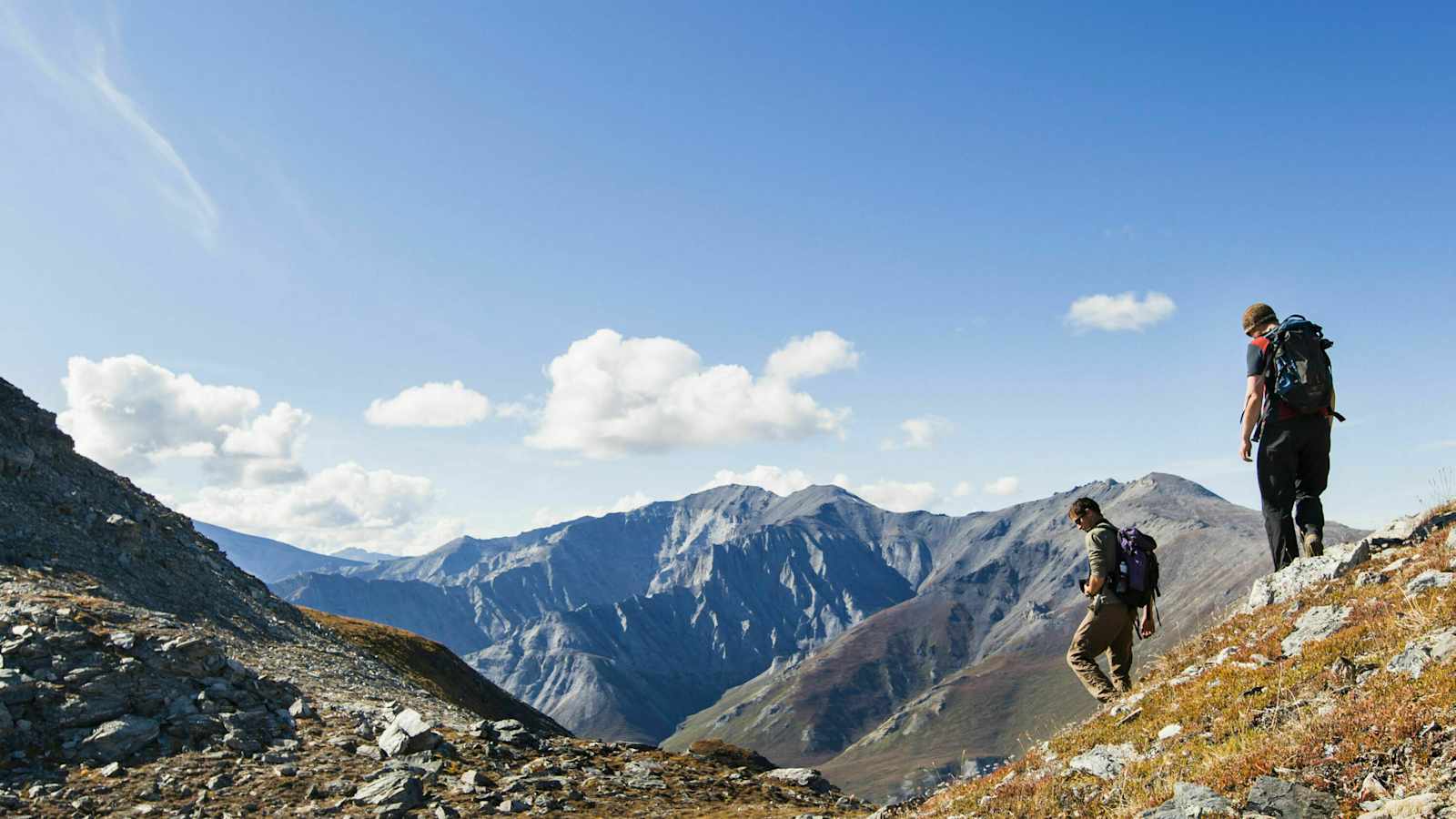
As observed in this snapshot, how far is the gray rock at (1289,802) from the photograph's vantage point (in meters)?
6.98

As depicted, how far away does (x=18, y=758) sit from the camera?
14945mm

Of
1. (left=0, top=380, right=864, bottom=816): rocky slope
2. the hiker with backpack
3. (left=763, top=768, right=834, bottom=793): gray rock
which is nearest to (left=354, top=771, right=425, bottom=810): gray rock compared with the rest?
(left=0, top=380, right=864, bottom=816): rocky slope

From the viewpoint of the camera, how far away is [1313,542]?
15219 mm

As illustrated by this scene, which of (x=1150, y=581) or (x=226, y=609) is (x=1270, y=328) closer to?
(x=1150, y=581)

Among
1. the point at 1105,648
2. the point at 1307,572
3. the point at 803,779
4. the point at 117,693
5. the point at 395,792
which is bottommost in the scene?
the point at 803,779

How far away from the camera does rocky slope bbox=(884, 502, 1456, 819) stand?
23.7 ft

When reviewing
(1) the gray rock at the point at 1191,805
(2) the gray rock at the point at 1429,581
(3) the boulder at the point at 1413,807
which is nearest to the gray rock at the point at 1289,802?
(1) the gray rock at the point at 1191,805

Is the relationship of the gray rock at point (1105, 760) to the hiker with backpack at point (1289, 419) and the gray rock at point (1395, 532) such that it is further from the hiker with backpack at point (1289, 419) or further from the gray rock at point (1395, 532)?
the gray rock at point (1395, 532)

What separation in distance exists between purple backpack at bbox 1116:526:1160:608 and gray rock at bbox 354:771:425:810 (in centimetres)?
1323

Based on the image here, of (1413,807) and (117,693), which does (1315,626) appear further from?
(117,693)

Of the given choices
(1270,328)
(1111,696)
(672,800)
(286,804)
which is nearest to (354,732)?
(286,804)

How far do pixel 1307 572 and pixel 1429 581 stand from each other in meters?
3.40

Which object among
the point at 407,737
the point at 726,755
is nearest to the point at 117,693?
the point at 407,737

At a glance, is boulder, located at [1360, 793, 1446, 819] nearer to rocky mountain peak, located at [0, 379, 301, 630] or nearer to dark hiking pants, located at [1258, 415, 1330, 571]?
dark hiking pants, located at [1258, 415, 1330, 571]
